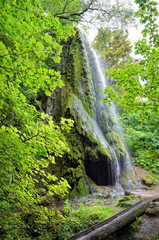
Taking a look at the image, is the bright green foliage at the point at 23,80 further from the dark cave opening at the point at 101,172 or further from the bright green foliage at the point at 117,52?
the bright green foliage at the point at 117,52

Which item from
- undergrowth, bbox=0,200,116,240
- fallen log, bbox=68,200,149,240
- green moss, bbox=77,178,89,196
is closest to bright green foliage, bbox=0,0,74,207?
undergrowth, bbox=0,200,116,240

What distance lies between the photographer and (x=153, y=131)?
1563 centimetres

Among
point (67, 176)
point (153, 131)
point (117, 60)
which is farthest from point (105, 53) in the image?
point (67, 176)

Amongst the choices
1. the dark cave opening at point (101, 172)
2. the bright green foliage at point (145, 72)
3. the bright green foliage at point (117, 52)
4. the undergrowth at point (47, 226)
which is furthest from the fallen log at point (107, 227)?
the bright green foliage at point (117, 52)

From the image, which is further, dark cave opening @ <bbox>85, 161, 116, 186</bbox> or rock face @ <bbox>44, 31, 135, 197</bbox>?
dark cave opening @ <bbox>85, 161, 116, 186</bbox>

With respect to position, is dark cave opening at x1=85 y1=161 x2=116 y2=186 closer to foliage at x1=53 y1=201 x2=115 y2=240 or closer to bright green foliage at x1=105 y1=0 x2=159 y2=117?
foliage at x1=53 y1=201 x2=115 y2=240

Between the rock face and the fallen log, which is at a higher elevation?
the rock face

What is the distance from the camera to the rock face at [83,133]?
7.48 m

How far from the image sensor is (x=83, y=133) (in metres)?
8.26

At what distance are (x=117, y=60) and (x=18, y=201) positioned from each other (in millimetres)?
19943

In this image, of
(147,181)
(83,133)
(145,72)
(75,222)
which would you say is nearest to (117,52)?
(83,133)

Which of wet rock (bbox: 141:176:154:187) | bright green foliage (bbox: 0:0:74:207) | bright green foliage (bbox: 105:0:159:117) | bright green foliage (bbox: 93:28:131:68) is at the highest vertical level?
bright green foliage (bbox: 93:28:131:68)

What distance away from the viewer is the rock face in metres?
7.48

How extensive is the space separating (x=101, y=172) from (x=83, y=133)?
2936 mm
